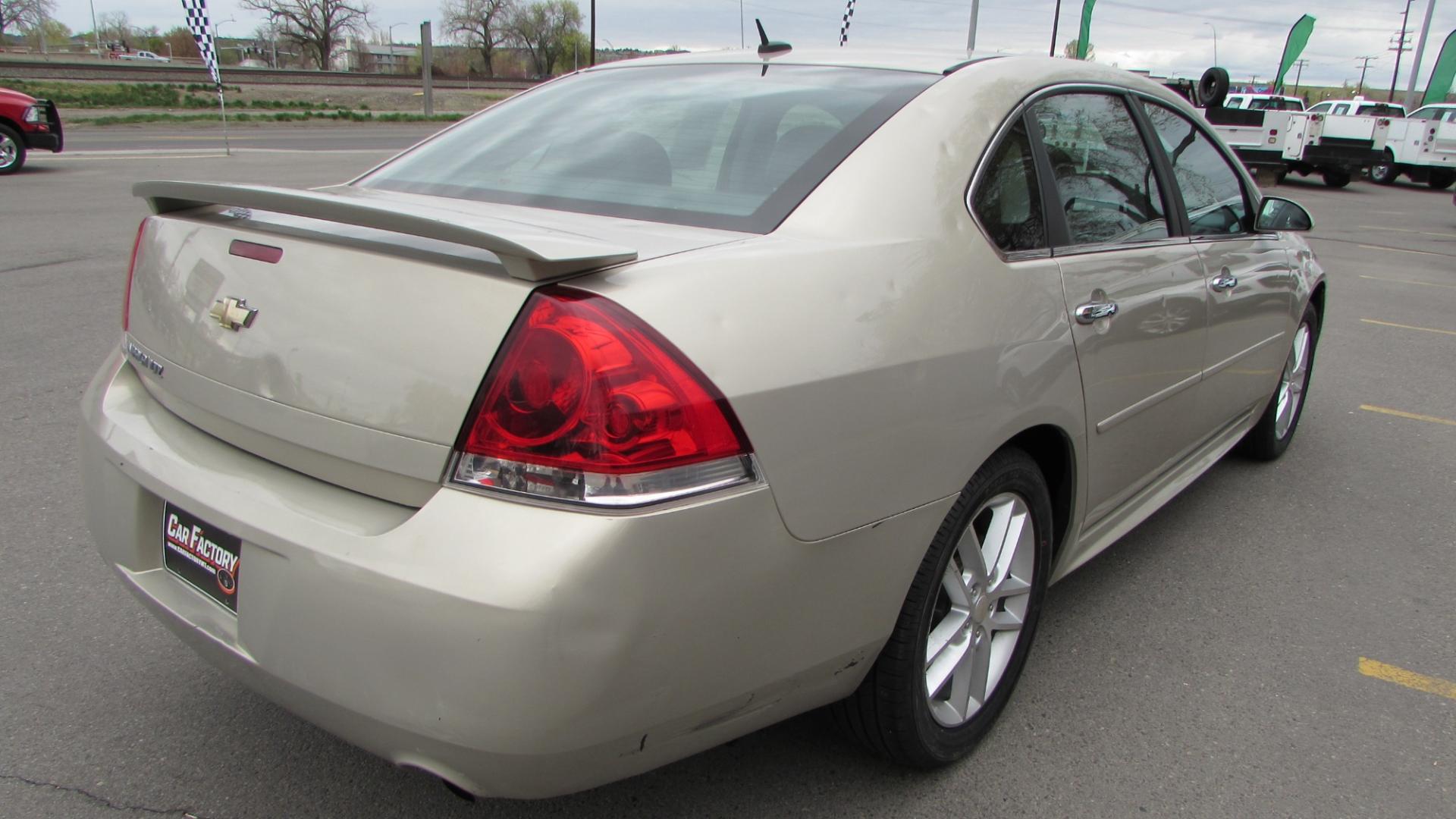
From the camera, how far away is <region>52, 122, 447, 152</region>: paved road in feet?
63.2

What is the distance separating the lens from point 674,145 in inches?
97.0

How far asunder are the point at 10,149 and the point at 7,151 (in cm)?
5

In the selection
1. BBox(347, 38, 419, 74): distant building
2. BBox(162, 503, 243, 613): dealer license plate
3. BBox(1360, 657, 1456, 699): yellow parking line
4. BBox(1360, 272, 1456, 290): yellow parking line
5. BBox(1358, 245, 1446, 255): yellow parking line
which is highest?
BBox(347, 38, 419, 74): distant building

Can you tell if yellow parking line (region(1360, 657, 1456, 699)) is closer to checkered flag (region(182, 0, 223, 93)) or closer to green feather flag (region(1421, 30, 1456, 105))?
checkered flag (region(182, 0, 223, 93))

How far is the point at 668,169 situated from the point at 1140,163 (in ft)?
5.11

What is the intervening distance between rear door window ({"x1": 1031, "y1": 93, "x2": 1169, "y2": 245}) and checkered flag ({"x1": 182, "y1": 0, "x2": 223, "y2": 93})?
53.8 feet

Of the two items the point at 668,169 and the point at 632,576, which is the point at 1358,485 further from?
the point at 632,576

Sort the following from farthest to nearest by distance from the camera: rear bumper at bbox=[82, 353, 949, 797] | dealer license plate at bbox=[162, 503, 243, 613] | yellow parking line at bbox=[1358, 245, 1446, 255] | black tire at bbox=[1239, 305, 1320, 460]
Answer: yellow parking line at bbox=[1358, 245, 1446, 255] < black tire at bbox=[1239, 305, 1320, 460] < dealer license plate at bbox=[162, 503, 243, 613] < rear bumper at bbox=[82, 353, 949, 797]

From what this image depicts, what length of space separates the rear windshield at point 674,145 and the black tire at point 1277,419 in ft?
9.28

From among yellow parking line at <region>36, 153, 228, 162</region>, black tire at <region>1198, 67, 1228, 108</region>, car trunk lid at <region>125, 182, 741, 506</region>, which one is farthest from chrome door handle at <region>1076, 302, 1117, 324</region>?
yellow parking line at <region>36, 153, 228, 162</region>

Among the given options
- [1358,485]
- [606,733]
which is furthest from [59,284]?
[1358,485]

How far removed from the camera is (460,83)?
5431cm

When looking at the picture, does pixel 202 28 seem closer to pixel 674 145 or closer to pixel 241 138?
pixel 241 138

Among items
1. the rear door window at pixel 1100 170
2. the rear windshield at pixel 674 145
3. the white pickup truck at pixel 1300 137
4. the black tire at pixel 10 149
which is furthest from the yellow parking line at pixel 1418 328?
the black tire at pixel 10 149
